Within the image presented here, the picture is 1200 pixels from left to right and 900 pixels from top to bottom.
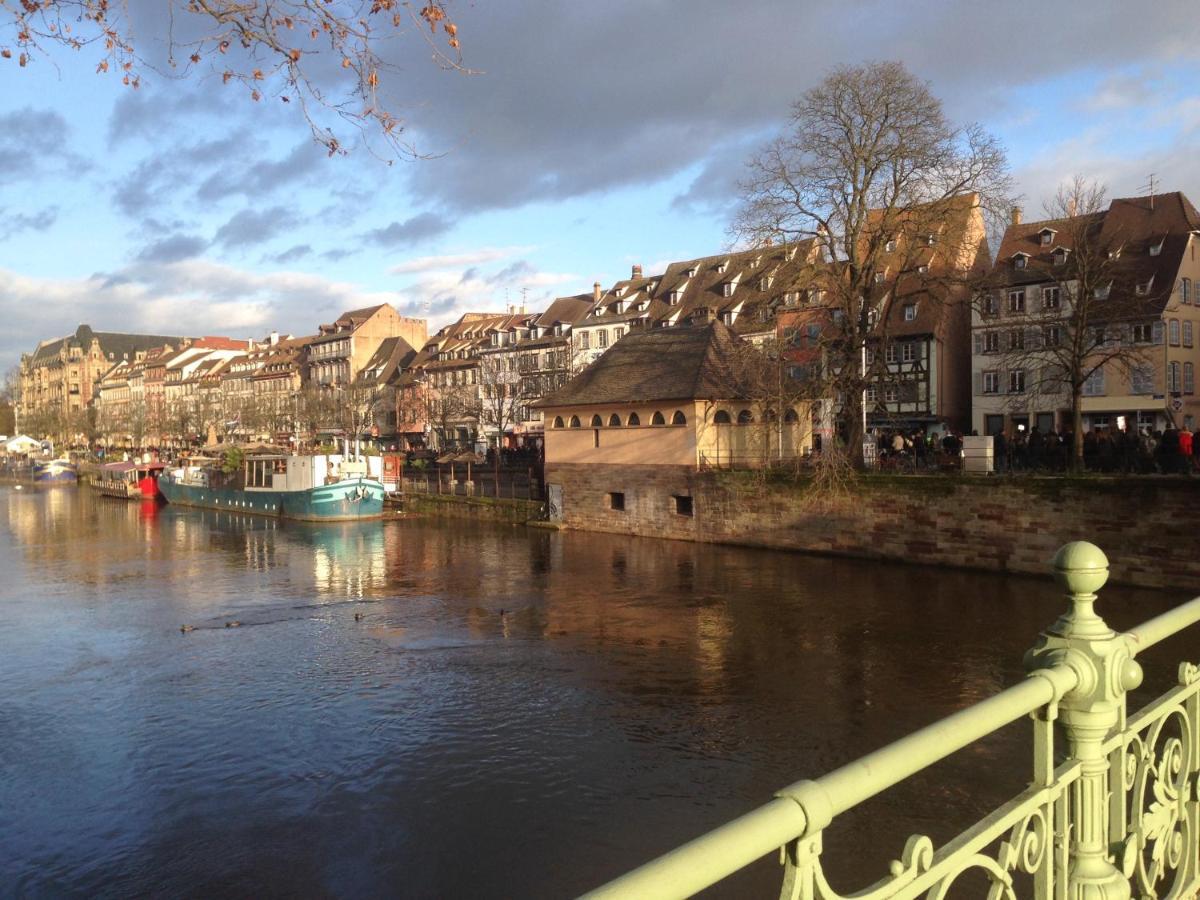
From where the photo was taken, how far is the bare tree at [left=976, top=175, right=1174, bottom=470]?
91.2 feet

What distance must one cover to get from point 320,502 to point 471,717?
114ft

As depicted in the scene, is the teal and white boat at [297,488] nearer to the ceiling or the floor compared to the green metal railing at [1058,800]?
nearer to the floor

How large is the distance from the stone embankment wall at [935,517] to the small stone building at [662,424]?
0.46 ft

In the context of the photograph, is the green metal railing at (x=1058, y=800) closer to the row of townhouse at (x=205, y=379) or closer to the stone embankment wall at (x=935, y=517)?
the stone embankment wall at (x=935, y=517)

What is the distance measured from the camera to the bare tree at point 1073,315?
91.2ft

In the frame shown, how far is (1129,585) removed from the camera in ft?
69.7

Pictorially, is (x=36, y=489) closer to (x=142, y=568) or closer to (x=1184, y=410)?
(x=142, y=568)

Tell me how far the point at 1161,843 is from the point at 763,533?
27386 mm

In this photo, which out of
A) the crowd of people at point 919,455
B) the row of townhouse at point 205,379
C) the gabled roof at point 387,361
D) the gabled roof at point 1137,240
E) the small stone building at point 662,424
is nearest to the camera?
the crowd of people at point 919,455

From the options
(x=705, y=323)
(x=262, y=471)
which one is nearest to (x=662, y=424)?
(x=705, y=323)

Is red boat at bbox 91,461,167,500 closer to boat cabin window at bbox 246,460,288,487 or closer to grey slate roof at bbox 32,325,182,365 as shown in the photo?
boat cabin window at bbox 246,460,288,487

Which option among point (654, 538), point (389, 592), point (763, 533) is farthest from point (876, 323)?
point (389, 592)

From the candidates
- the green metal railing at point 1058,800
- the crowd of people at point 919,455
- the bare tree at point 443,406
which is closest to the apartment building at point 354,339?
the bare tree at point 443,406

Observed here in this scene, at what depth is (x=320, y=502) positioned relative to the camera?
151 ft
